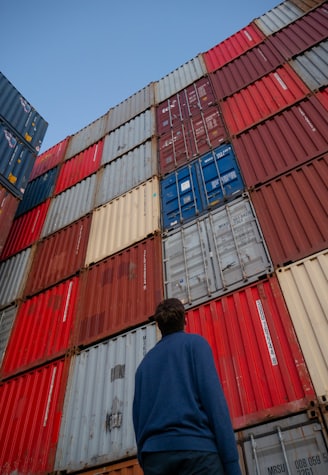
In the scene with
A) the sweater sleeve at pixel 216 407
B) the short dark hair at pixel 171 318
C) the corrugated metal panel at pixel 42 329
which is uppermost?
the corrugated metal panel at pixel 42 329

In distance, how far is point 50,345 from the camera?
9281 millimetres

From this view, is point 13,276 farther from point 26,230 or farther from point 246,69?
point 246,69

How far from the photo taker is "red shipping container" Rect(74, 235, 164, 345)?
8.52m

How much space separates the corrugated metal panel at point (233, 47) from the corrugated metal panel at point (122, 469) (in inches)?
588

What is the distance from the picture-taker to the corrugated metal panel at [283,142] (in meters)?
8.79

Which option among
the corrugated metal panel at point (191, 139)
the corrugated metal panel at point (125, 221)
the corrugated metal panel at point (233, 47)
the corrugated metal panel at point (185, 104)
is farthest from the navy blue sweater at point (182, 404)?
the corrugated metal panel at point (233, 47)

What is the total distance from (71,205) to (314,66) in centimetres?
1044

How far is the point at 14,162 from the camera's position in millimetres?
15344

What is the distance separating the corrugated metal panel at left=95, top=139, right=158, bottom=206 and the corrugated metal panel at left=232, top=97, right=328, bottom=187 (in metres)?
3.62

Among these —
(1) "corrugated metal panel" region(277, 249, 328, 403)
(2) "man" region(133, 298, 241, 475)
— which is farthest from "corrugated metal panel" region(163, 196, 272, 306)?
(2) "man" region(133, 298, 241, 475)

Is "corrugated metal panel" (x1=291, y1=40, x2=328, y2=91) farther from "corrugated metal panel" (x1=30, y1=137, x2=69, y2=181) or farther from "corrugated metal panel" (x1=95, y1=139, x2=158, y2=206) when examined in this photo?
"corrugated metal panel" (x1=30, y1=137, x2=69, y2=181)

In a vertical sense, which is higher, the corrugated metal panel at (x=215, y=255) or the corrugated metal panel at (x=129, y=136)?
the corrugated metal panel at (x=129, y=136)

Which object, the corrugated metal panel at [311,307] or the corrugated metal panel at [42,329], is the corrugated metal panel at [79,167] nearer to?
the corrugated metal panel at [42,329]

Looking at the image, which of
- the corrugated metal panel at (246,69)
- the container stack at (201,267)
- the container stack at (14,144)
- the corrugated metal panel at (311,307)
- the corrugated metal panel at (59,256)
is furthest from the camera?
the container stack at (14,144)
